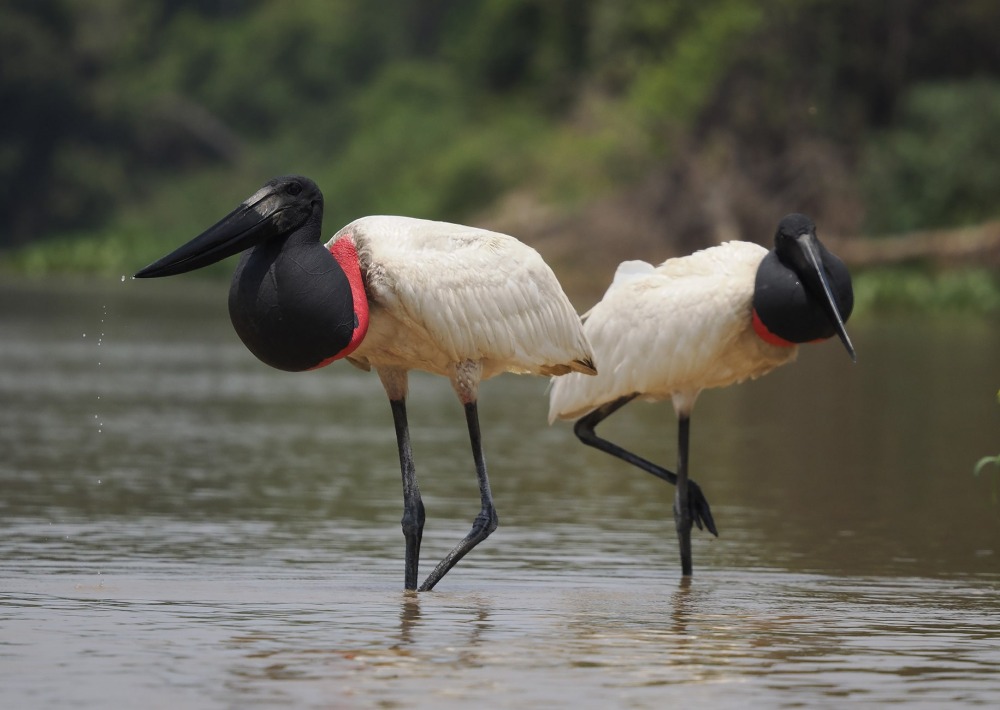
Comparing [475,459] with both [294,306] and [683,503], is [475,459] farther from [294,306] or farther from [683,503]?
[683,503]

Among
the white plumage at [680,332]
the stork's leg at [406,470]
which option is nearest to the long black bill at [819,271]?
the white plumage at [680,332]

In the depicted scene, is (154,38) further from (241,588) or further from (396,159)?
(241,588)

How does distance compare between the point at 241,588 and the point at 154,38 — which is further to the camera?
the point at 154,38

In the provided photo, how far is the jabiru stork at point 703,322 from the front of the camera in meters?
9.07

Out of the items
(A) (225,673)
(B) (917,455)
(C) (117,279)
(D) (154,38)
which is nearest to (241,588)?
(A) (225,673)

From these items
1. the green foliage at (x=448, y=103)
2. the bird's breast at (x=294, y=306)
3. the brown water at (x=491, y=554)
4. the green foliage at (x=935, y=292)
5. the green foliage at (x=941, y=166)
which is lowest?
the brown water at (x=491, y=554)

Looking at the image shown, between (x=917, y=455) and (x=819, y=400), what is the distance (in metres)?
4.22

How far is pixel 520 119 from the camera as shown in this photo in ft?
179

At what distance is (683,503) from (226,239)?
280 centimetres

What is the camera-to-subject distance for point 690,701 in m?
5.73

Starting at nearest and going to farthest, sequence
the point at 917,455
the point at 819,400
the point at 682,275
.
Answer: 1. the point at 682,275
2. the point at 917,455
3. the point at 819,400

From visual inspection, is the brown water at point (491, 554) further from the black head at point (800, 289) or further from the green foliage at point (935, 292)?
the green foliage at point (935, 292)

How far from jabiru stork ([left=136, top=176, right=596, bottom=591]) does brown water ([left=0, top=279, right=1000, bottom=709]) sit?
0.82 meters

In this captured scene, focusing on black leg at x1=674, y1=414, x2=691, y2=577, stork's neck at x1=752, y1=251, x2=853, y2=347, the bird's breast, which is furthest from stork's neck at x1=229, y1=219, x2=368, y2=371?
stork's neck at x1=752, y1=251, x2=853, y2=347
